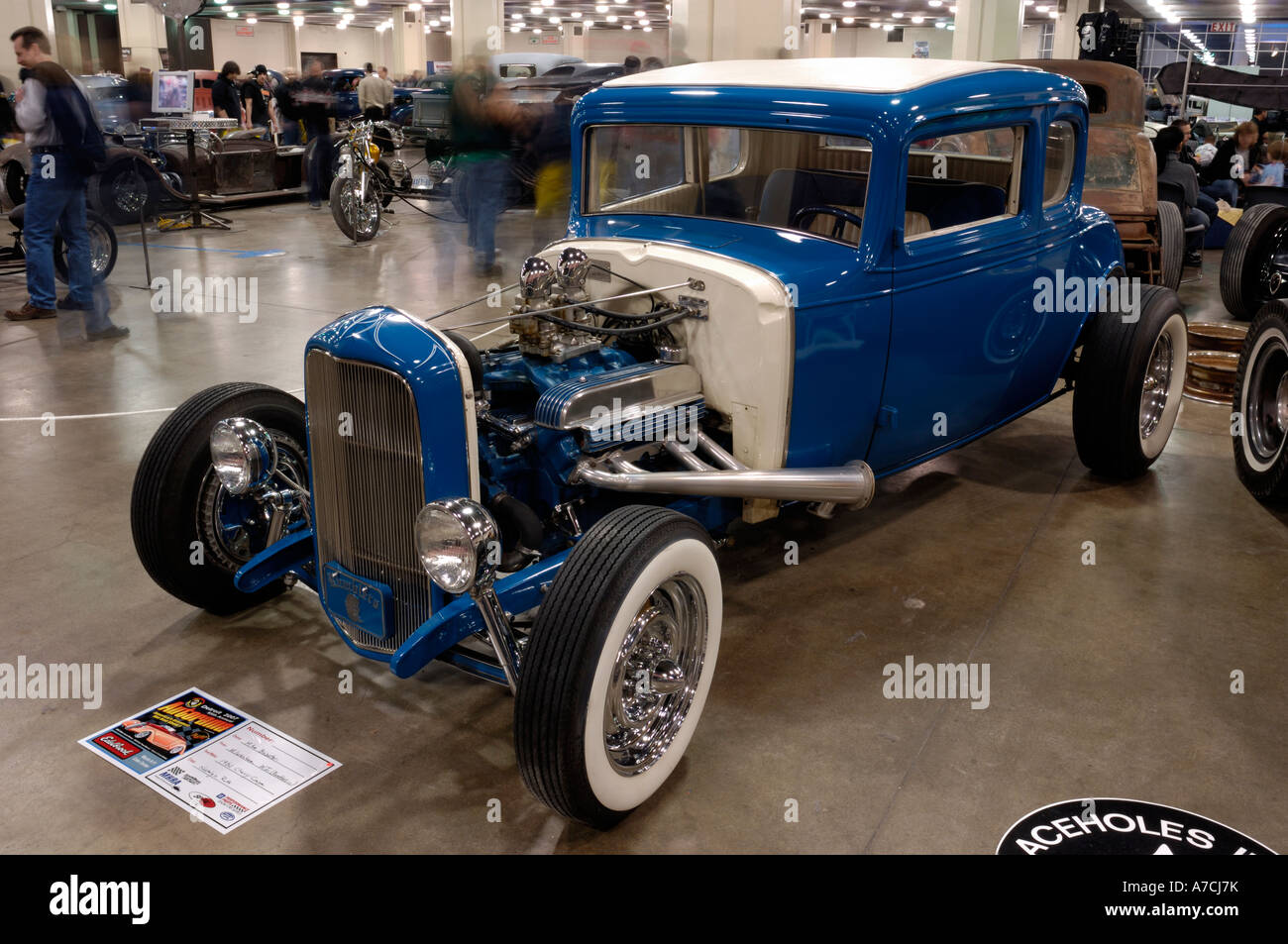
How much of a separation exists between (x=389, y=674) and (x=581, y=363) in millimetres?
1141

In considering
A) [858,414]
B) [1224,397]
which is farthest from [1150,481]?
[858,414]

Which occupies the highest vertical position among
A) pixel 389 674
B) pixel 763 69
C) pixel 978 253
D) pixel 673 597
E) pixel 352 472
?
pixel 763 69

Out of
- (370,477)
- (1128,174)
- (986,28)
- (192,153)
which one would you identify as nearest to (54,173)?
(192,153)

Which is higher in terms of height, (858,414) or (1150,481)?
(858,414)

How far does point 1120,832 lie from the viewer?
2.68 m

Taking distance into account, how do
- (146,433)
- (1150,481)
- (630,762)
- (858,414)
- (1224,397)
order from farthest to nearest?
(1224,397), (146,433), (1150,481), (858,414), (630,762)

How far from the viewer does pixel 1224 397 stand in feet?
20.5

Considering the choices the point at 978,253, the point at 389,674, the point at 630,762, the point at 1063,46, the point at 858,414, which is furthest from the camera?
the point at 1063,46

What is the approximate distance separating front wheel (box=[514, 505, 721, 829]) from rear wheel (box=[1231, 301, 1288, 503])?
122 inches

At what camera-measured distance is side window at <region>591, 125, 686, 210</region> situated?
4.27 m

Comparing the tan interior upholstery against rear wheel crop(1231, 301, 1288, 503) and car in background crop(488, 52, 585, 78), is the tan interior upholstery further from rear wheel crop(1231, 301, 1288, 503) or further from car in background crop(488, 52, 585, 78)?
car in background crop(488, 52, 585, 78)

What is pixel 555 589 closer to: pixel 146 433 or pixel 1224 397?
pixel 146 433

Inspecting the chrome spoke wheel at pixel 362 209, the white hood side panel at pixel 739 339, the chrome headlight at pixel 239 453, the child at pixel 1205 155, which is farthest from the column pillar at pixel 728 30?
the chrome headlight at pixel 239 453

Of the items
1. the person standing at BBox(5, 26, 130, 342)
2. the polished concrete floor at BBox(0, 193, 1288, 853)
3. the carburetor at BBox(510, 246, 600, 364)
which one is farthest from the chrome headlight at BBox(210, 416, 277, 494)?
the person standing at BBox(5, 26, 130, 342)
